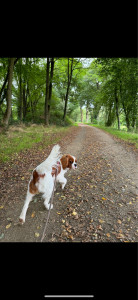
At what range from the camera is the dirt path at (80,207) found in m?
2.51

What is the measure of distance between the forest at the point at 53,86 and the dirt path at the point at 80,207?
7873 mm

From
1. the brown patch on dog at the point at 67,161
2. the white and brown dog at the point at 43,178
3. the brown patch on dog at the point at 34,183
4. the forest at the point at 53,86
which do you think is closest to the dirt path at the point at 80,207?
the white and brown dog at the point at 43,178

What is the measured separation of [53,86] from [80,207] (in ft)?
65.8

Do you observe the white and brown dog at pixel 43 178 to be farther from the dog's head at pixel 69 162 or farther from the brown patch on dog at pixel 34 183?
the dog's head at pixel 69 162

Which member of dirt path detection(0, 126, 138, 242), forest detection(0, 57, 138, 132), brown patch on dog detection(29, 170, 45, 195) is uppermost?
forest detection(0, 57, 138, 132)

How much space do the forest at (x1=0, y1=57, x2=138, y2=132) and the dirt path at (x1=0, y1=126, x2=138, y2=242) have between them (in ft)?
25.8

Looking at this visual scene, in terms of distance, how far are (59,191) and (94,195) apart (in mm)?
1073

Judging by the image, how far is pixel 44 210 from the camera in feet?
10.4

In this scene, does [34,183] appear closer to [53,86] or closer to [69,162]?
[69,162]

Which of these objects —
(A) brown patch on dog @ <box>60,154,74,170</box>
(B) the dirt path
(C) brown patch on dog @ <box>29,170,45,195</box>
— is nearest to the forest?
(B) the dirt path

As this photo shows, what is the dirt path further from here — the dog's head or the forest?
the forest

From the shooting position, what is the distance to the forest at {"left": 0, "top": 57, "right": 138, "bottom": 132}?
38.6 feet
